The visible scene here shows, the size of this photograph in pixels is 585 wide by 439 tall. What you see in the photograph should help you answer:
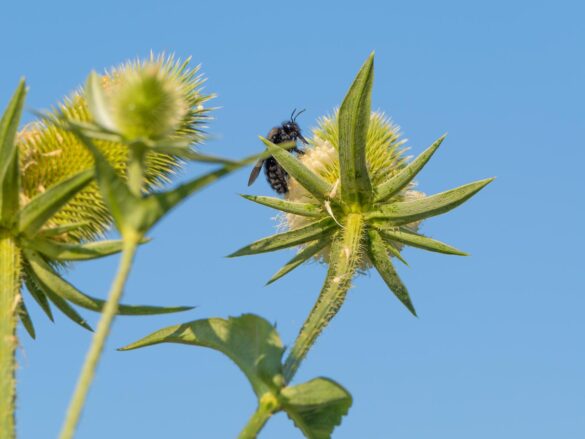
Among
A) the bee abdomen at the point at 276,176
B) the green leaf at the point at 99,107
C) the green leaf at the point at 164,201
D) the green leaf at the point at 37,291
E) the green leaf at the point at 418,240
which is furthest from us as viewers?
the bee abdomen at the point at 276,176

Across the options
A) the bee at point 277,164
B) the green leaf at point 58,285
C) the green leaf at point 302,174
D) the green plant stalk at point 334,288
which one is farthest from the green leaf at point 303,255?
the green leaf at point 58,285

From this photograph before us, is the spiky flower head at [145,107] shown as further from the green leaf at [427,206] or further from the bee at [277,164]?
the bee at [277,164]

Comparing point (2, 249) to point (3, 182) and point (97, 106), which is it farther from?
point (97, 106)

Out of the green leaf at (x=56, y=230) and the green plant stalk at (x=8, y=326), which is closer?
the green plant stalk at (x=8, y=326)

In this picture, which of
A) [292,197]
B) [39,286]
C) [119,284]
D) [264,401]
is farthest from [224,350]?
[292,197]

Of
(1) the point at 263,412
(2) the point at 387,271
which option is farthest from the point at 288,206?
(1) the point at 263,412

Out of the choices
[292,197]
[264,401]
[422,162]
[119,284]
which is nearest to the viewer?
[119,284]
